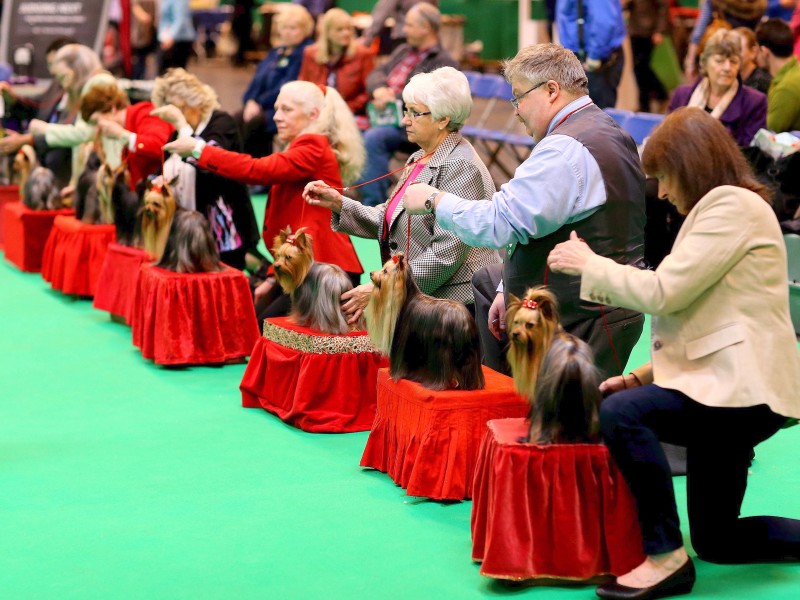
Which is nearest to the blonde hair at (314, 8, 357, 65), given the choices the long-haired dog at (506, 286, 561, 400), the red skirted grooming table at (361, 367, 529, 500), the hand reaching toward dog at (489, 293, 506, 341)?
the hand reaching toward dog at (489, 293, 506, 341)

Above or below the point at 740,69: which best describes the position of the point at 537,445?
below

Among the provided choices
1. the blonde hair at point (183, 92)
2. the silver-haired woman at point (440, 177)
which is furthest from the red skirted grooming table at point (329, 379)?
the blonde hair at point (183, 92)

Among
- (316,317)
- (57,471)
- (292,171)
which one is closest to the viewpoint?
(57,471)

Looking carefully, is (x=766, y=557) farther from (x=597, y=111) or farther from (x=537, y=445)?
(x=597, y=111)

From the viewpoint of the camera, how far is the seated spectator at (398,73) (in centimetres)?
946

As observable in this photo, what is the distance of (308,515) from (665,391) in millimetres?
1388

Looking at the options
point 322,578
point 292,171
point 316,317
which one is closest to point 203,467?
point 316,317

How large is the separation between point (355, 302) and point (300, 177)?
0.87 meters

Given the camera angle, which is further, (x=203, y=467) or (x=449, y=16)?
(x=449, y=16)

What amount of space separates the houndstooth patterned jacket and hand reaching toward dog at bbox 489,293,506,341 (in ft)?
1.35

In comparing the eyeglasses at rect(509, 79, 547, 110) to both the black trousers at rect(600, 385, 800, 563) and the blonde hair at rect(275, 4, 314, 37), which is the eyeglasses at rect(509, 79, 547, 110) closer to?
the black trousers at rect(600, 385, 800, 563)

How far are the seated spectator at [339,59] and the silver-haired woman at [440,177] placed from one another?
5.51 meters

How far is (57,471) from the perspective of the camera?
181 inches

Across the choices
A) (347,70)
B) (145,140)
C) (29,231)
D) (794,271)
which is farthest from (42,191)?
(794,271)
